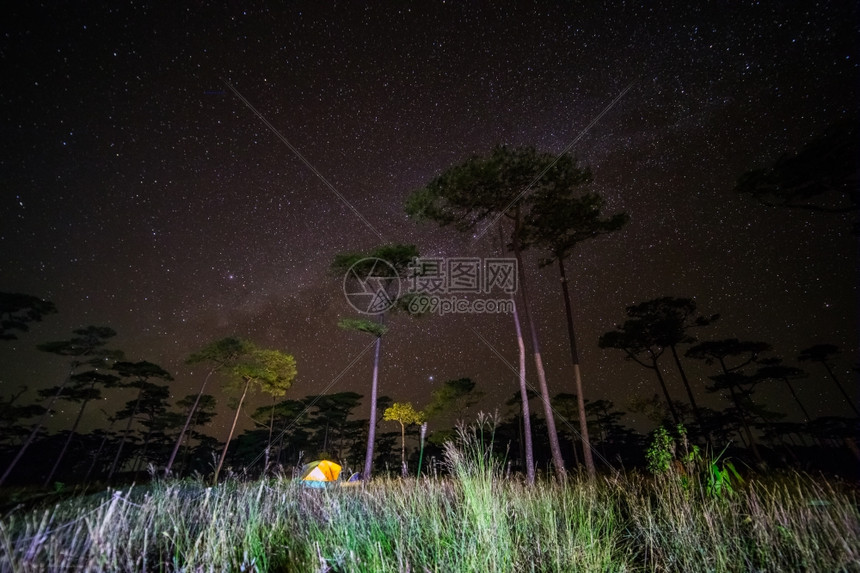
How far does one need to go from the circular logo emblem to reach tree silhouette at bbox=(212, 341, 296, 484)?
801cm

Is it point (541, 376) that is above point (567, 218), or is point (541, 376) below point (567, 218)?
below

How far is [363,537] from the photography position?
3.11m

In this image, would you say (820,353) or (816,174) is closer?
(816,174)

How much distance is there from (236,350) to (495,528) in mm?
22450

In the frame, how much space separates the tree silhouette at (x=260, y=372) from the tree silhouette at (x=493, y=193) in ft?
47.3

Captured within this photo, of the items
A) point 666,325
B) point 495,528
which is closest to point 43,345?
point 495,528

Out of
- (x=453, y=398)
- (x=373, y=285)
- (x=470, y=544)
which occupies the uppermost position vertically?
(x=373, y=285)

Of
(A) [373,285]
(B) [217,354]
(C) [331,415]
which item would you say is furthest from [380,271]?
(C) [331,415]

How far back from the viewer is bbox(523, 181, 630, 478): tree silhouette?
1371cm

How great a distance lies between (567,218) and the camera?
14234mm

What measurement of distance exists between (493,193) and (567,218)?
3.41 meters

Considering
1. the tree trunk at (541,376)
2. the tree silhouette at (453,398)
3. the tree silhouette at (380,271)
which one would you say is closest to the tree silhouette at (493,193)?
the tree trunk at (541,376)

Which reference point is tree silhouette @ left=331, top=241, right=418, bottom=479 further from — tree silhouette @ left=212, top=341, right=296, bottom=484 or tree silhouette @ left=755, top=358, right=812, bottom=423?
tree silhouette @ left=755, top=358, right=812, bottom=423

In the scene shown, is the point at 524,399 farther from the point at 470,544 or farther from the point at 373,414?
the point at 470,544
